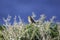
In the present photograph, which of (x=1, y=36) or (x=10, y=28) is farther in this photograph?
(x=1, y=36)

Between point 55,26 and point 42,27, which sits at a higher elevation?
point 55,26

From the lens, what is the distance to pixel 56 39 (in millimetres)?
6145

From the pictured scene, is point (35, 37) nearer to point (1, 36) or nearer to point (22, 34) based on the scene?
point (22, 34)

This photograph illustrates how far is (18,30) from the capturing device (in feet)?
19.7

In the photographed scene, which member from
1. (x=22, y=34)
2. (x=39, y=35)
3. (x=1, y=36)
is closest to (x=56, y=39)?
(x=39, y=35)

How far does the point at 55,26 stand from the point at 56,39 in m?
0.67

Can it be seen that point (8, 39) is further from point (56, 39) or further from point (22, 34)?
Result: point (56, 39)

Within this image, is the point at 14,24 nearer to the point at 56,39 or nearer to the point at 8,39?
the point at 8,39

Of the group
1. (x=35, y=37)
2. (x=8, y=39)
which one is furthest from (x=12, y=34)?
(x=35, y=37)

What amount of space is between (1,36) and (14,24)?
755 millimetres

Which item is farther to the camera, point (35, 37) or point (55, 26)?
point (55, 26)

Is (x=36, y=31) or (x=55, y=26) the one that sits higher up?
(x=55, y=26)

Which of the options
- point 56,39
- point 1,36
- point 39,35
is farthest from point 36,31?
point 1,36

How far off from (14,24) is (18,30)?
19 cm
